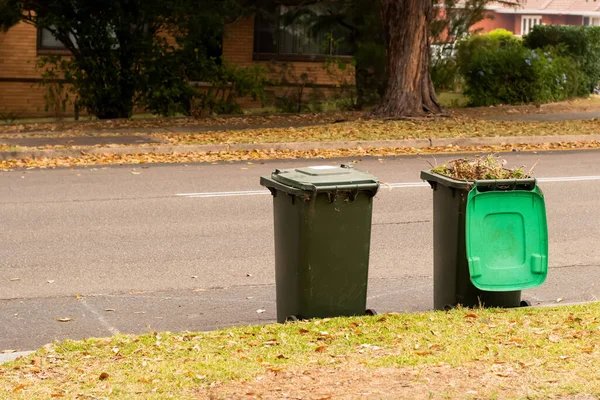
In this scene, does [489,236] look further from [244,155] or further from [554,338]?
[244,155]

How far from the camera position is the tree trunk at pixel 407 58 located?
2042 cm

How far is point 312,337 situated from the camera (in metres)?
5.96

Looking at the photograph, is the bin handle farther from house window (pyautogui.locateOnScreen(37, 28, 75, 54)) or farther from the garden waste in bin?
house window (pyautogui.locateOnScreen(37, 28, 75, 54))

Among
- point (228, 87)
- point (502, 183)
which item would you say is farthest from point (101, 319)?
point (228, 87)

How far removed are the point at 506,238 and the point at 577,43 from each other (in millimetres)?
23079

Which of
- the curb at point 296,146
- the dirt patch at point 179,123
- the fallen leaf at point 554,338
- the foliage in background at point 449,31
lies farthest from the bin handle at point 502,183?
the foliage in background at point 449,31

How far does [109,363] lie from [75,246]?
3891mm

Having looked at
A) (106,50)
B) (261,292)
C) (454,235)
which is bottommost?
(261,292)

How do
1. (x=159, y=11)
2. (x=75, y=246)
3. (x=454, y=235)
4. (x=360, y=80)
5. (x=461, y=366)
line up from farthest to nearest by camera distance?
1. (x=360, y=80)
2. (x=159, y=11)
3. (x=75, y=246)
4. (x=454, y=235)
5. (x=461, y=366)

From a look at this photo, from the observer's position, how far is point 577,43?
2831 cm

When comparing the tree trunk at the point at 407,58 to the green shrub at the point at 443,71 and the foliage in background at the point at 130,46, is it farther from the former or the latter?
the green shrub at the point at 443,71

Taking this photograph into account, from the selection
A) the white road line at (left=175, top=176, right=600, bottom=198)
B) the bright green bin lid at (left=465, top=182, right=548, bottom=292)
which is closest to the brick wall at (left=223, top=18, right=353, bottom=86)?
the white road line at (left=175, top=176, right=600, bottom=198)

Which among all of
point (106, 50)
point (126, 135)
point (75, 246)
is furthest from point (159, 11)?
point (75, 246)

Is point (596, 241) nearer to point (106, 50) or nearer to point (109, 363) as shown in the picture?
point (109, 363)
